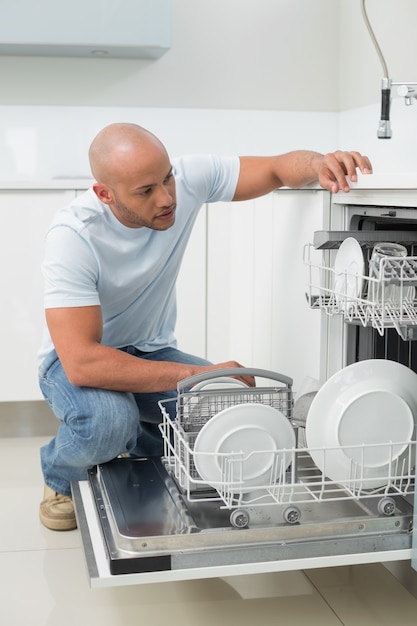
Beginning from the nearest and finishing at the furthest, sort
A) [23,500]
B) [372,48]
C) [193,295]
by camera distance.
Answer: [23,500] → [193,295] → [372,48]

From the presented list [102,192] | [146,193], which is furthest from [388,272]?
[102,192]

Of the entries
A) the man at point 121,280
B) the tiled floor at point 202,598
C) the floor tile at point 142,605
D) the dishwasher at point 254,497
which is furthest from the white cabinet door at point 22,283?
the dishwasher at point 254,497

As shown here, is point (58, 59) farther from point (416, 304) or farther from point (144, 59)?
point (416, 304)

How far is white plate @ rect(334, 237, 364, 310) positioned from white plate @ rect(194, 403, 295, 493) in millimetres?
264

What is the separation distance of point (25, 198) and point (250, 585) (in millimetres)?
1565

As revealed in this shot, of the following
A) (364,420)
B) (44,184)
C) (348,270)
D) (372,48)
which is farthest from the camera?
(372,48)

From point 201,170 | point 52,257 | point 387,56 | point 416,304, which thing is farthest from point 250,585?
point 387,56

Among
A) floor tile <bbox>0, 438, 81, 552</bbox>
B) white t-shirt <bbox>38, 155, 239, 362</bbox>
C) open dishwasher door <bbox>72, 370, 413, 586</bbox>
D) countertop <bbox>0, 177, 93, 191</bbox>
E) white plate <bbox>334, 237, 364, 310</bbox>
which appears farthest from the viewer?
countertop <bbox>0, 177, 93, 191</bbox>

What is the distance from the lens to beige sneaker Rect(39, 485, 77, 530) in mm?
2127

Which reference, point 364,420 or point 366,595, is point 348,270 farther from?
point 366,595

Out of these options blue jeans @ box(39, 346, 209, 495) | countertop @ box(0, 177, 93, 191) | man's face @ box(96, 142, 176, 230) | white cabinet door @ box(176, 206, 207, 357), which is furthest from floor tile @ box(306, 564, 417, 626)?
countertop @ box(0, 177, 93, 191)

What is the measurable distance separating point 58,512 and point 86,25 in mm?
1714

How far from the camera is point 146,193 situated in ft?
6.23

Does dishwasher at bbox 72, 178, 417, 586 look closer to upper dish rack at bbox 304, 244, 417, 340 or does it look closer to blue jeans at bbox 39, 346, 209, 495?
upper dish rack at bbox 304, 244, 417, 340
